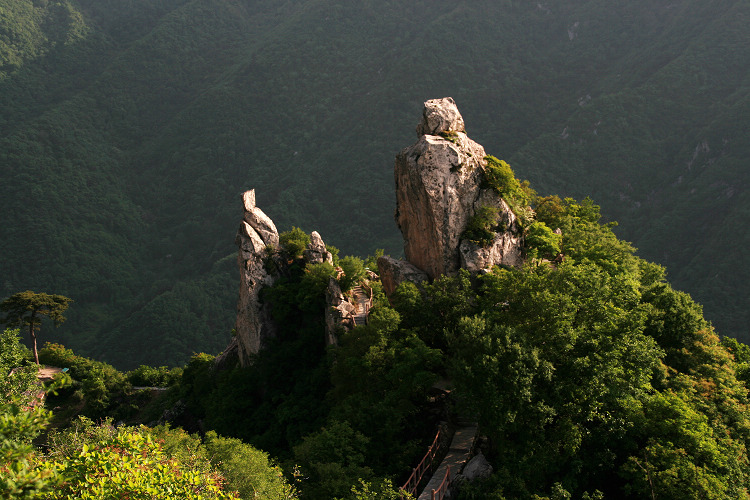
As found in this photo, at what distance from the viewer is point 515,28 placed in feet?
616

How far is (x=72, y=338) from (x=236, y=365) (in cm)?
9313

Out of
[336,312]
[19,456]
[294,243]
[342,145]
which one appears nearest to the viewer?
[19,456]

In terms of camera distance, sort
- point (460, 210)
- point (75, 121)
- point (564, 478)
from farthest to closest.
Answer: point (75, 121), point (460, 210), point (564, 478)

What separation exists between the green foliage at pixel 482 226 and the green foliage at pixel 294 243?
1348 centimetres

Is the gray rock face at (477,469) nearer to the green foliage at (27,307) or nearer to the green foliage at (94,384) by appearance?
the green foliage at (94,384)

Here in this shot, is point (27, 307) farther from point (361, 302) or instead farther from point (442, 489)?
point (442, 489)

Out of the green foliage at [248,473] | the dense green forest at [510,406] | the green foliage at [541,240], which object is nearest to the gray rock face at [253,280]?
the dense green forest at [510,406]

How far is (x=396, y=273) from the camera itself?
103 feet

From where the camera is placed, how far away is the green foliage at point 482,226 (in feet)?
96.7

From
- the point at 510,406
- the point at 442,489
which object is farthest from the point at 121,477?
the point at 510,406

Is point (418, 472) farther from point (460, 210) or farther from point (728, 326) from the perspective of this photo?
point (728, 326)

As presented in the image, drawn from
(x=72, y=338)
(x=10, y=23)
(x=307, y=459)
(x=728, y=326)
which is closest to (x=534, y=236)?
(x=307, y=459)

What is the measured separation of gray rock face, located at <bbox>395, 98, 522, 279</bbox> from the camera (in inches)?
1167

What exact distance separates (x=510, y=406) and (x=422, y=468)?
175 inches
